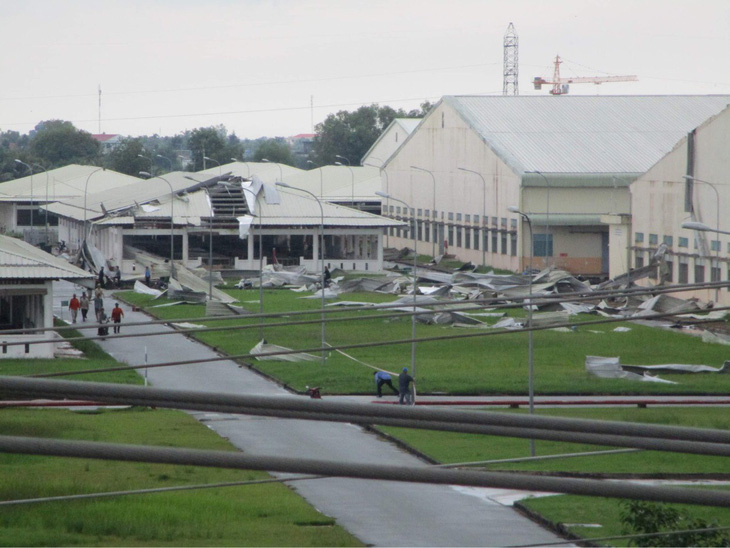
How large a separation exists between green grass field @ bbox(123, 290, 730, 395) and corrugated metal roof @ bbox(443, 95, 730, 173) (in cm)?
2059

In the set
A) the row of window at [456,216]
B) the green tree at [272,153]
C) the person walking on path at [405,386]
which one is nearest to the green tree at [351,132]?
the green tree at [272,153]

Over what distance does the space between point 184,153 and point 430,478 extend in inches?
7012

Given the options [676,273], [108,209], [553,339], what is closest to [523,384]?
[553,339]

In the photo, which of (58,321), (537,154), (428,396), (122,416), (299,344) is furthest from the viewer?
(537,154)

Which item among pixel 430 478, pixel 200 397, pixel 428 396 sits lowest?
pixel 428 396

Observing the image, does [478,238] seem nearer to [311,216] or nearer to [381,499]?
[311,216]

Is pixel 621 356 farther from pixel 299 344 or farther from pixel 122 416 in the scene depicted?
pixel 122 416

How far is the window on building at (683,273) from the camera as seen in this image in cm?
4206

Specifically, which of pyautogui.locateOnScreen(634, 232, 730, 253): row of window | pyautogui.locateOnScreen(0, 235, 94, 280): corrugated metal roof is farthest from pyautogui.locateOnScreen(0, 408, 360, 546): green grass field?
pyautogui.locateOnScreen(634, 232, 730, 253): row of window

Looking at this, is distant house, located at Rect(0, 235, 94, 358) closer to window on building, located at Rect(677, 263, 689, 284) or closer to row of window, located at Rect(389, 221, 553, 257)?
window on building, located at Rect(677, 263, 689, 284)

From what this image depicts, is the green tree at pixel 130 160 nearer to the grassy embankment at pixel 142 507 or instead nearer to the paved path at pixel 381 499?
the paved path at pixel 381 499

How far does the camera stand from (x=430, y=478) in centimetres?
262

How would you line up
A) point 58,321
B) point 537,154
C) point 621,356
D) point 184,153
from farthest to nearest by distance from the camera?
1. point 184,153
2. point 537,154
3. point 58,321
4. point 621,356

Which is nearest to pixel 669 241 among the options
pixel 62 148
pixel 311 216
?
pixel 311 216
